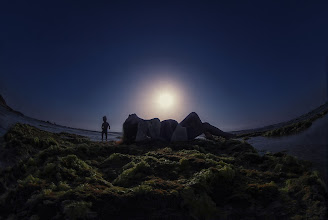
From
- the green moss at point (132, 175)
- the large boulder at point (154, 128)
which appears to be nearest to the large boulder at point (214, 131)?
the large boulder at point (154, 128)

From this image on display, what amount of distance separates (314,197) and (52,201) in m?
6.66

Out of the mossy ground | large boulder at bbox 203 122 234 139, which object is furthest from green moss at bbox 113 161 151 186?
large boulder at bbox 203 122 234 139

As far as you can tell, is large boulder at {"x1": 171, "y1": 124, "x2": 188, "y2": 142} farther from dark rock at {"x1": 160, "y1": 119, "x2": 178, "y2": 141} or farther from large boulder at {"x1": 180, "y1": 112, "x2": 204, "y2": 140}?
large boulder at {"x1": 180, "y1": 112, "x2": 204, "y2": 140}

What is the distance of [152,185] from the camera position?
6.05m

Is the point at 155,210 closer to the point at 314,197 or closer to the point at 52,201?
→ the point at 52,201

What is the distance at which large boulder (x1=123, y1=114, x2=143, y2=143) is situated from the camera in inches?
854

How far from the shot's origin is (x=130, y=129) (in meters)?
22.1

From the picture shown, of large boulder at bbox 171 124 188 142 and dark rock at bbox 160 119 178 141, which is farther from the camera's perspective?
dark rock at bbox 160 119 178 141

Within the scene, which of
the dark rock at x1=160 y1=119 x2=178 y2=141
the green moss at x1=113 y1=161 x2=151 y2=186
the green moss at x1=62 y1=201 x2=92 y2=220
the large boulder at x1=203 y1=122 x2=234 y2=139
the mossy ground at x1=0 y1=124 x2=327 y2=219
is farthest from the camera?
the large boulder at x1=203 y1=122 x2=234 y2=139

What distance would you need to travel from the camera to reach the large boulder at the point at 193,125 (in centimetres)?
2254

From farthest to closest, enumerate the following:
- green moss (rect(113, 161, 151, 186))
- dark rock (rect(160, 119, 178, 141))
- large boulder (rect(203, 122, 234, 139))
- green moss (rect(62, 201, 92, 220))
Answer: large boulder (rect(203, 122, 234, 139)), dark rock (rect(160, 119, 178, 141)), green moss (rect(113, 161, 151, 186)), green moss (rect(62, 201, 92, 220))

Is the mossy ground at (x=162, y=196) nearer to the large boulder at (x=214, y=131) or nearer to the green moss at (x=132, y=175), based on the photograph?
the green moss at (x=132, y=175)

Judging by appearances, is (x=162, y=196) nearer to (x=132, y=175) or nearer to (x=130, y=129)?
(x=132, y=175)

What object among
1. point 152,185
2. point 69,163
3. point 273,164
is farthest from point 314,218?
point 69,163
